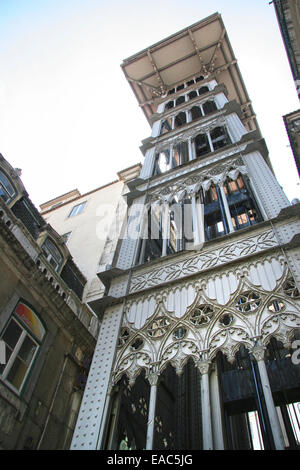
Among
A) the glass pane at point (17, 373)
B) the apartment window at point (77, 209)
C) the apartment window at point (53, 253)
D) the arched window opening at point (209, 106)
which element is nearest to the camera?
the glass pane at point (17, 373)

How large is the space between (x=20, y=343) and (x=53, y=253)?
530 centimetres

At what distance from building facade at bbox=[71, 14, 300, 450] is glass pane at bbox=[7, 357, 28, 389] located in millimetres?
2717

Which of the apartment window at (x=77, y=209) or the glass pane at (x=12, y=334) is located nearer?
the glass pane at (x=12, y=334)

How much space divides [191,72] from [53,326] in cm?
2042

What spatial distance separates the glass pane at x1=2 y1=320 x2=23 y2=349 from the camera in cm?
851

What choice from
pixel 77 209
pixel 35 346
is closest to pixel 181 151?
pixel 77 209

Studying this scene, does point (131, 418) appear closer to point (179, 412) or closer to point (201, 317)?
point (179, 412)

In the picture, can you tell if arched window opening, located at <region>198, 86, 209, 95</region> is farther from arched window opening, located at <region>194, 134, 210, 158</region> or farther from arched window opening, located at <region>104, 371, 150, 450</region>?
arched window opening, located at <region>104, 371, 150, 450</region>

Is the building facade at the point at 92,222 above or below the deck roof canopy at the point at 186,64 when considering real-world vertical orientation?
below

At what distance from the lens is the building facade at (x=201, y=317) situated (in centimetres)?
539

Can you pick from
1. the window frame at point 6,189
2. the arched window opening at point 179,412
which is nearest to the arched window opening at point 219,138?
the window frame at point 6,189

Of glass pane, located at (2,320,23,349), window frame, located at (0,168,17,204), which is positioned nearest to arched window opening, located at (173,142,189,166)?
window frame, located at (0,168,17,204)

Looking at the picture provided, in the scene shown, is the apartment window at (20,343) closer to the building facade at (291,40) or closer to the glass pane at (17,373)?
the glass pane at (17,373)

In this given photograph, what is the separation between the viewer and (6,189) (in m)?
12.0
